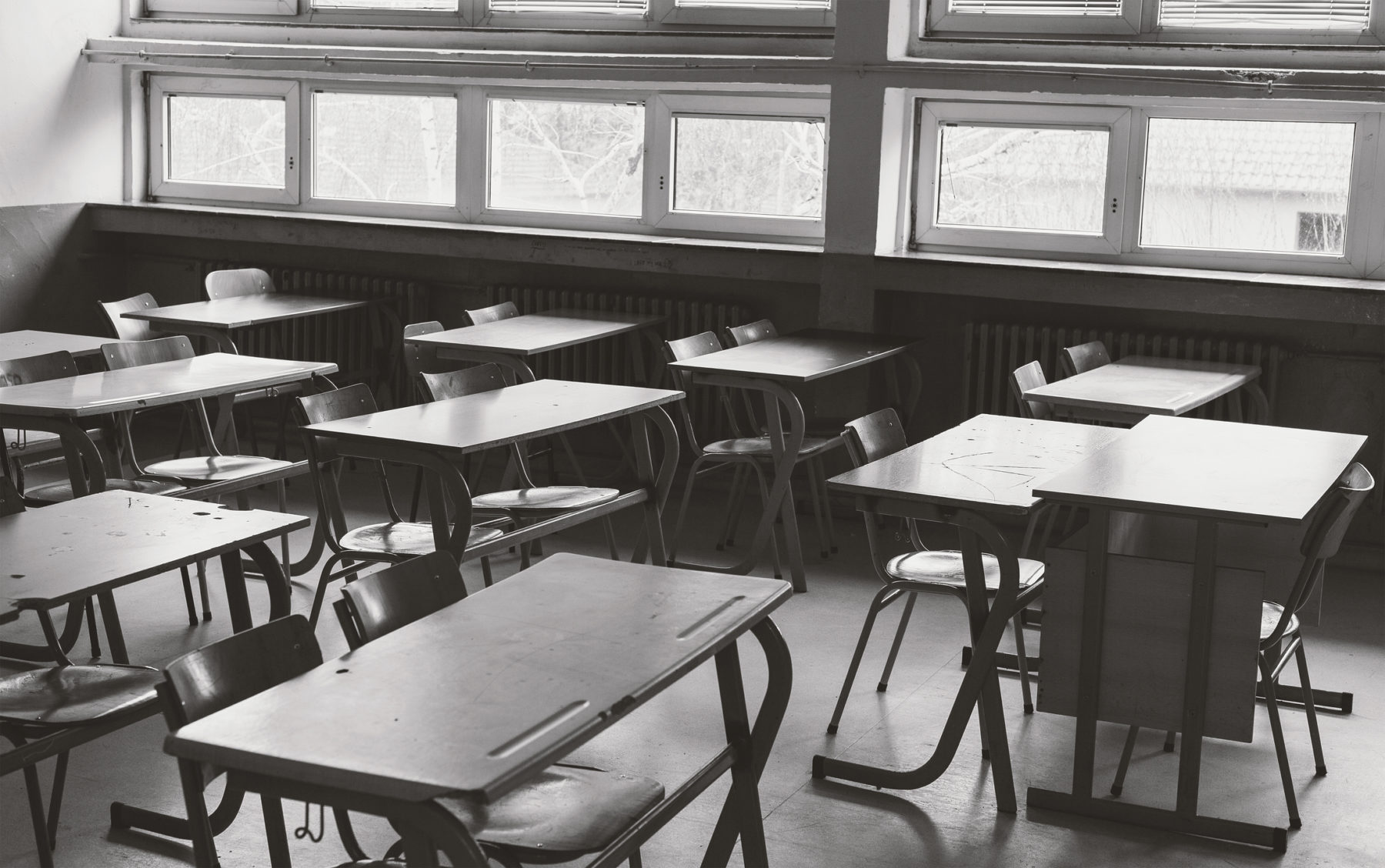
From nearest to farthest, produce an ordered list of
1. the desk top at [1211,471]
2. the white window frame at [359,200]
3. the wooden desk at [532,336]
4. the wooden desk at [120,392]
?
1. the desk top at [1211,471]
2. the wooden desk at [120,392]
3. the wooden desk at [532,336]
4. the white window frame at [359,200]

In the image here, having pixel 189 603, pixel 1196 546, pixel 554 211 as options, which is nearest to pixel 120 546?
pixel 189 603

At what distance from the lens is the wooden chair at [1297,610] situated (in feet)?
11.2

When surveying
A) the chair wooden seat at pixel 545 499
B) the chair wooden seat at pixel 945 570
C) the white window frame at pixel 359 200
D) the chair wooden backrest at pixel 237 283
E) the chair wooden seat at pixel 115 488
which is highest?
the white window frame at pixel 359 200

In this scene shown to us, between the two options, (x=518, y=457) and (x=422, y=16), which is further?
(x=422, y=16)

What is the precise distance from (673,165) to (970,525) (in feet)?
13.7

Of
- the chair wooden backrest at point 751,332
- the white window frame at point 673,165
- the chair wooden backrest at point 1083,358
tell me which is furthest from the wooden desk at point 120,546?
the white window frame at point 673,165

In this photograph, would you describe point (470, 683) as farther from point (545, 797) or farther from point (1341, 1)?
point (1341, 1)

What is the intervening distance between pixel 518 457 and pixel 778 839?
229 cm

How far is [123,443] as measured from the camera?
5.17 m

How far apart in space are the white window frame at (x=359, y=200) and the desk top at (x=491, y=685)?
5.25 metres

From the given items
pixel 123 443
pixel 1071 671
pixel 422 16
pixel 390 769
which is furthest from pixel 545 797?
pixel 422 16

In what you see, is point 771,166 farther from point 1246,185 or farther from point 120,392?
point 120,392

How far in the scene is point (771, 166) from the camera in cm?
705

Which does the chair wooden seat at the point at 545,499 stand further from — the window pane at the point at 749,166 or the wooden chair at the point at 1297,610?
the window pane at the point at 749,166
